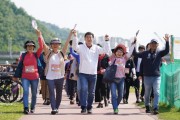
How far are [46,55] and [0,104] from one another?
3.57 m

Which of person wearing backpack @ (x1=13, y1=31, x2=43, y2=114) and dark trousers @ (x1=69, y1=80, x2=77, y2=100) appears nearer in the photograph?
person wearing backpack @ (x1=13, y1=31, x2=43, y2=114)

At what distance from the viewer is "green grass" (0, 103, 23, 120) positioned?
13.3 metres

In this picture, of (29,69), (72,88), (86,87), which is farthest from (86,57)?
(72,88)

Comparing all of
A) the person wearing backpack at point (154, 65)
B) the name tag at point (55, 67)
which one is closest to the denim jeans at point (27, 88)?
the name tag at point (55, 67)

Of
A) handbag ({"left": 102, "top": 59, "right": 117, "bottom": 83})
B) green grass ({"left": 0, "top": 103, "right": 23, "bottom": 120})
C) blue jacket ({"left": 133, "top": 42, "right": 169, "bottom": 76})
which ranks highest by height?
blue jacket ({"left": 133, "top": 42, "right": 169, "bottom": 76})

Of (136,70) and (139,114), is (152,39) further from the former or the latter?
(136,70)

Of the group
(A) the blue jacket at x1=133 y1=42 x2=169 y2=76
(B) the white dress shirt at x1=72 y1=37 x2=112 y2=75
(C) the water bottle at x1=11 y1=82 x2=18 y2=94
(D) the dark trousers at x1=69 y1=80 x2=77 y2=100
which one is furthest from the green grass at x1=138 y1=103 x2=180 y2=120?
(C) the water bottle at x1=11 y1=82 x2=18 y2=94

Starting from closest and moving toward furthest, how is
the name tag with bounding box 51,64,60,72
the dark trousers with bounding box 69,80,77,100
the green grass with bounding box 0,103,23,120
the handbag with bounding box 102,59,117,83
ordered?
1. the green grass with bounding box 0,103,23,120
2. the name tag with bounding box 51,64,60,72
3. the handbag with bounding box 102,59,117,83
4. the dark trousers with bounding box 69,80,77,100

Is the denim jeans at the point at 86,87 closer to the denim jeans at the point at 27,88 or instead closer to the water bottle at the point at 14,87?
the denim jeans at the point at 27,88

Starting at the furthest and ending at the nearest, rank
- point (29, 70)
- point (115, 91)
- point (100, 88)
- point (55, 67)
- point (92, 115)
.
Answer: point (100, 88) → point (115, 91) → point (29, 70) → point (55, 67) → point (92, 115)

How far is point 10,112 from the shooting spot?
48.5ft

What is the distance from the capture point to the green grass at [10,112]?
523 inches

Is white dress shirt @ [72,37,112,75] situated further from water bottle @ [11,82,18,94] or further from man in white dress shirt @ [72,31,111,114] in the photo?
water bottle @ [11,82,18,94]

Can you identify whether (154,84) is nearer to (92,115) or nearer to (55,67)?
(92,115)
